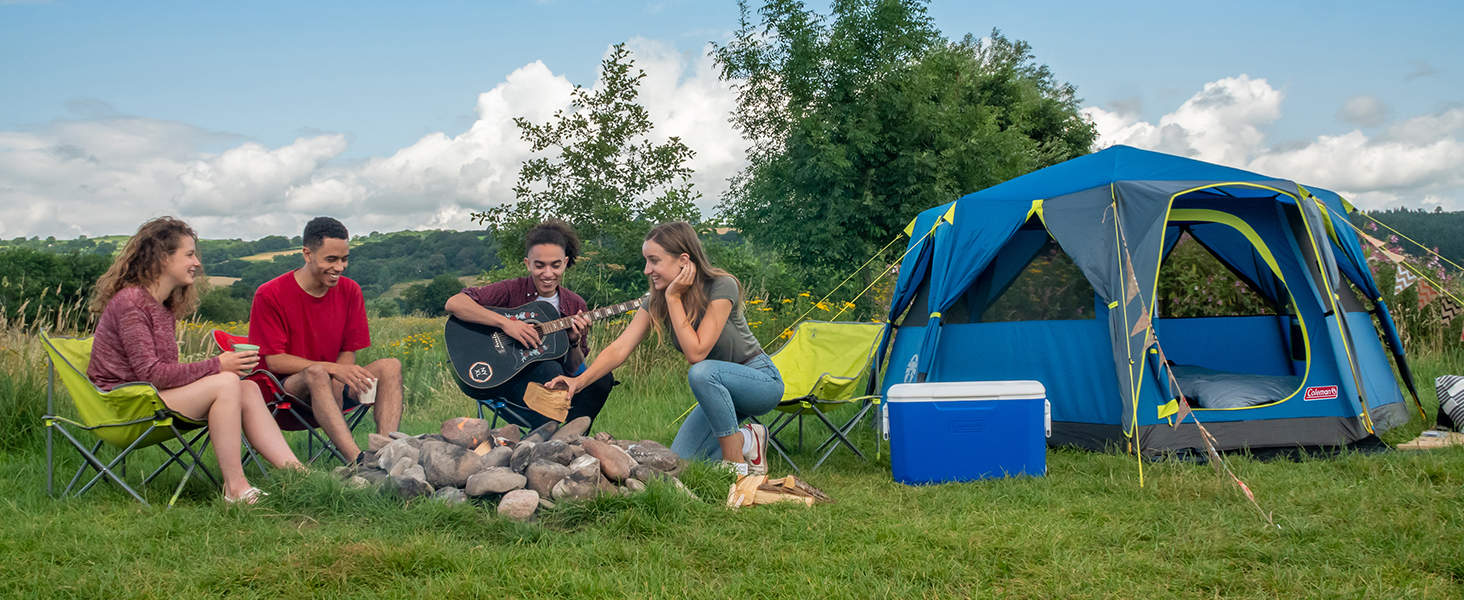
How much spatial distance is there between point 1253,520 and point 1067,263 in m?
1.80

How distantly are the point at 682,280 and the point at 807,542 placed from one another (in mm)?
1169

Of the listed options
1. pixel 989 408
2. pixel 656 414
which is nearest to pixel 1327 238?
pixel 989 408

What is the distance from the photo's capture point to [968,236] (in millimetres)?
4336

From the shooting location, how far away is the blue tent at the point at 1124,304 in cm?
384

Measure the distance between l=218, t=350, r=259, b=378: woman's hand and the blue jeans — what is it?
5.14ft

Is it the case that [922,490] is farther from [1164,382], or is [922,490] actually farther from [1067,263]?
[1067,263]

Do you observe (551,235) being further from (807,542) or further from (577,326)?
(807,542)

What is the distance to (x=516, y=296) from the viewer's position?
12.9ft

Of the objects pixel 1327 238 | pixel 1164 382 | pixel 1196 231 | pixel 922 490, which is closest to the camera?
pixel 922 490

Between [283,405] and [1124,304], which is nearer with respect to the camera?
[283,405]

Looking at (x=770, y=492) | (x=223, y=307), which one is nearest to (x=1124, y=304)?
(x=770, y=492)

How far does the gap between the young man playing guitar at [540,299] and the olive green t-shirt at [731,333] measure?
0.57m

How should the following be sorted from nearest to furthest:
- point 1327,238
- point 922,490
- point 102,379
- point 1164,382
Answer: point 102,379 → point 922,490 → point 1164,382 → point 1327,238

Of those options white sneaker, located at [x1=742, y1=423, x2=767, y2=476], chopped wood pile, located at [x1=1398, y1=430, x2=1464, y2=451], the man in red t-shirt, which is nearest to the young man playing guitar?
the man in red t-shirt
